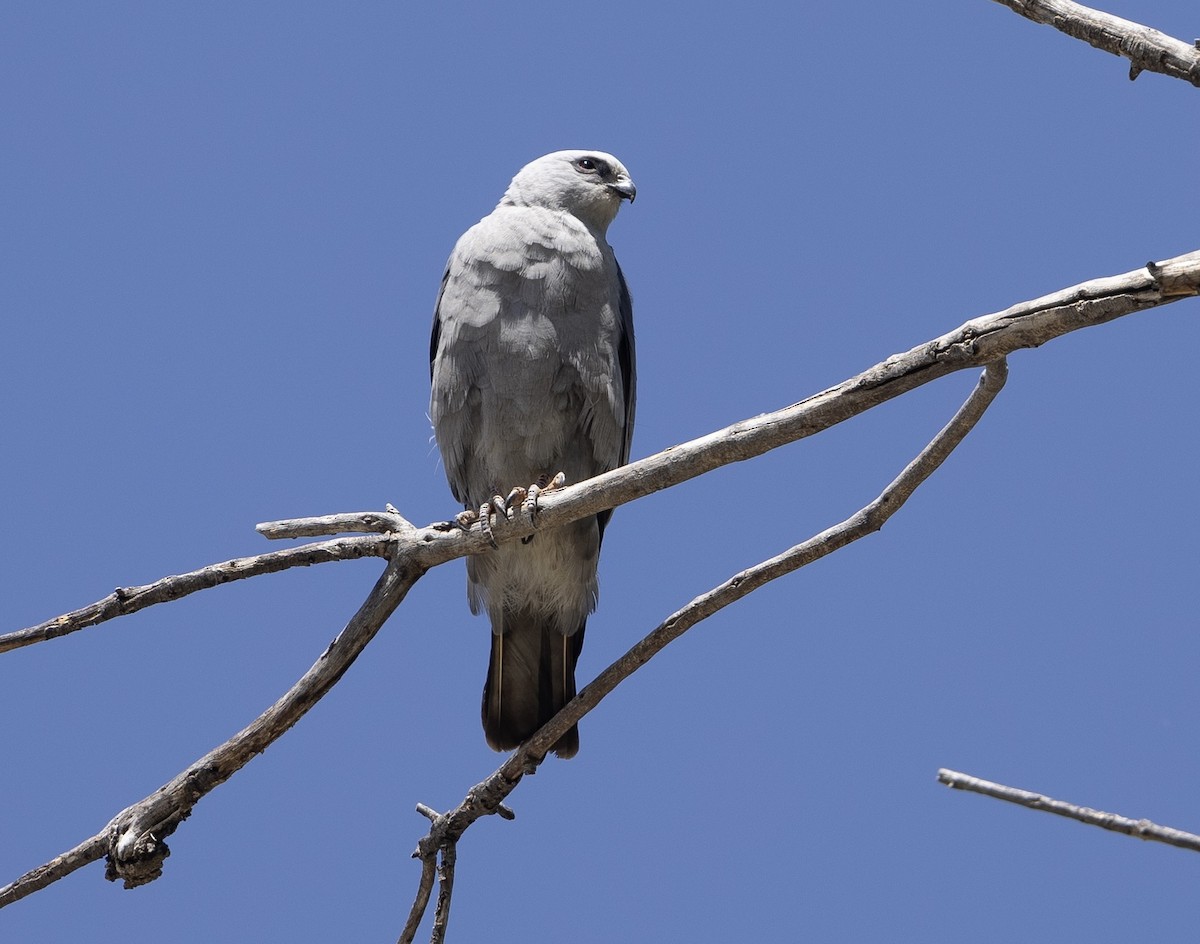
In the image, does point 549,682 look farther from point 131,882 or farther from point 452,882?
point 131,882

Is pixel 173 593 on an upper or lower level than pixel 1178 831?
upper

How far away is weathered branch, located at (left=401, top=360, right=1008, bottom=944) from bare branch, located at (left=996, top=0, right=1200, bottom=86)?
0.97 m

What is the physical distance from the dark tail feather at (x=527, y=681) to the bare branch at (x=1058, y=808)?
3.50 meters

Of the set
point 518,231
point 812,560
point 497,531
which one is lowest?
point 812,560

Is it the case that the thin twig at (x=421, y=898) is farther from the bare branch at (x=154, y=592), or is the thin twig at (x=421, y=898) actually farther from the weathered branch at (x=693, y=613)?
the bare branch at (x=154, y=592)

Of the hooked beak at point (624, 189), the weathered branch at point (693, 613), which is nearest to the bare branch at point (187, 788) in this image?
the weathered branch at point (693, 613)

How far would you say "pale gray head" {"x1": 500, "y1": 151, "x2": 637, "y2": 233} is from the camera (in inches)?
264

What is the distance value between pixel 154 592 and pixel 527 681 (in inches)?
82.1

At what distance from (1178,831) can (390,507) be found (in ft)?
10.7

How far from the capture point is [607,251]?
6.61m

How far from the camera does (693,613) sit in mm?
4930

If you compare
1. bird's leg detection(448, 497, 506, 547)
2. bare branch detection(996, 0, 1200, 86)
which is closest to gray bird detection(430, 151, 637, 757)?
bird's leg detection(448, 497, 506, 547)

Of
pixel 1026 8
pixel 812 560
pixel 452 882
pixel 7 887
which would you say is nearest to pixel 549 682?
pixel 452 882

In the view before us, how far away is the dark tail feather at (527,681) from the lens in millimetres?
6199
